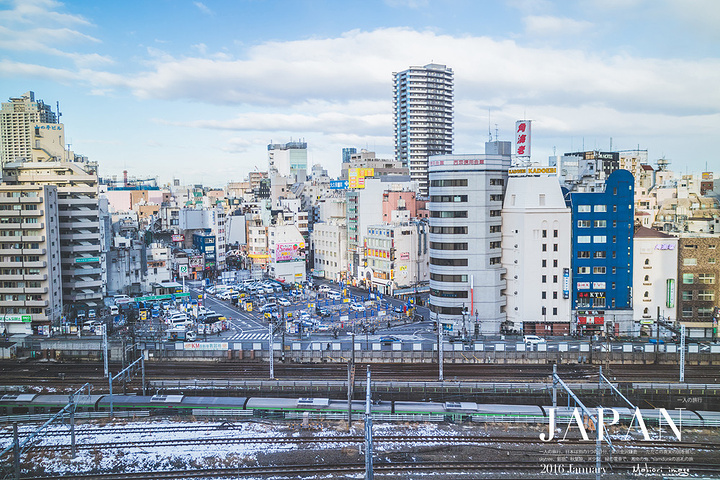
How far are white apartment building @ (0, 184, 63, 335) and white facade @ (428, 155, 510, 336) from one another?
3113 centimetres

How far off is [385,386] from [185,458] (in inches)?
472

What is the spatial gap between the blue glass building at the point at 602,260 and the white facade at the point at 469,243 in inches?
225

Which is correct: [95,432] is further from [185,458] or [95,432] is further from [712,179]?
[712,179]

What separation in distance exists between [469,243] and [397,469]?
2395 centimetres

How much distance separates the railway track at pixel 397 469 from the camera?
23.2 metres

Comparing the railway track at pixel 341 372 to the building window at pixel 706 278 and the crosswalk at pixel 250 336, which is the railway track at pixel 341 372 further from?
the building window at pixel 706 278

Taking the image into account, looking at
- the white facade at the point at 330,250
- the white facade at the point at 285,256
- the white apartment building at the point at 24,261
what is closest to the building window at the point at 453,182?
the white facade at the point at 330,250

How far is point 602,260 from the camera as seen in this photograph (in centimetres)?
4412

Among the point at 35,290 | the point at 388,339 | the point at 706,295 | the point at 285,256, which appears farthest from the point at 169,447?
the point at 285,256

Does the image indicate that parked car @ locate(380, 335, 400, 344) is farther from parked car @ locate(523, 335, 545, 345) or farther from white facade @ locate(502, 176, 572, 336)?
white facade @ locate(502, 176, 572, 336)

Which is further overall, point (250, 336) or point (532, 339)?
point (250, 336)

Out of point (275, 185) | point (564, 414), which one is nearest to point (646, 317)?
point (564, 414)

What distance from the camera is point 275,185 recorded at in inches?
4038

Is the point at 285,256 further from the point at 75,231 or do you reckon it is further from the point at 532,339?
the point at 532,339
